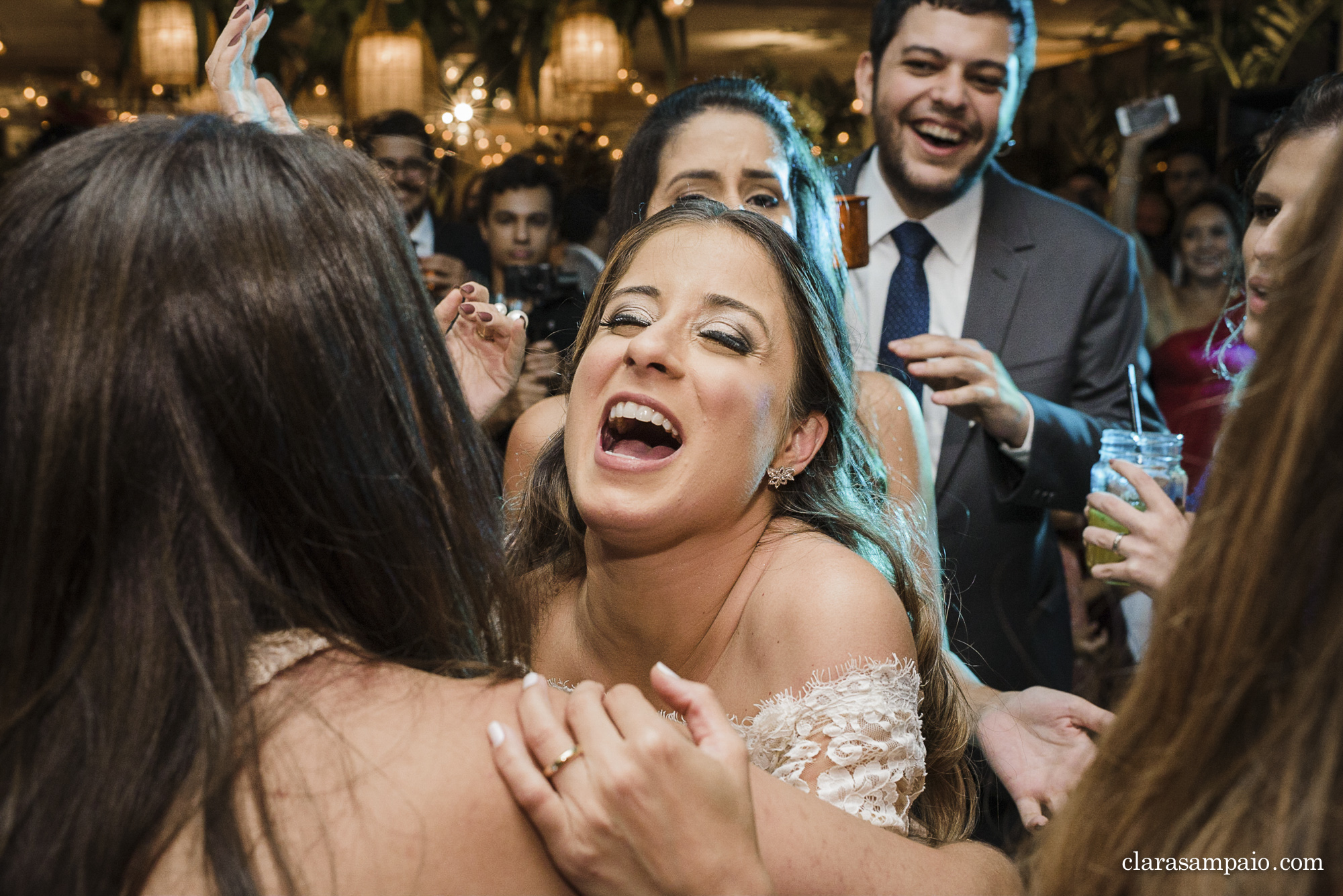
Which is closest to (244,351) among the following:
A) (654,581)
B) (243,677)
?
(243,677)

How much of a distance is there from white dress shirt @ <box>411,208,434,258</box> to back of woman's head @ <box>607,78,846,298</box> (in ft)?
5.00

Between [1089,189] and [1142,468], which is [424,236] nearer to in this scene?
[1142,468]

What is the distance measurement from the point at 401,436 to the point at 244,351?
0.49ft

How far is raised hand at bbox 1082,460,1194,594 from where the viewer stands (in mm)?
1596

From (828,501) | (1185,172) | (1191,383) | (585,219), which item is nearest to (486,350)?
(828,501)

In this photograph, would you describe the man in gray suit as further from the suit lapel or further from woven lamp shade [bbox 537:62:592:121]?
woven lamp shade [bbox 537:62:592:121]

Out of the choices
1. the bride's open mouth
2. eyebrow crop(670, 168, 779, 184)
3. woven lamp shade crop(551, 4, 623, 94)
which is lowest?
the bride's open mouth

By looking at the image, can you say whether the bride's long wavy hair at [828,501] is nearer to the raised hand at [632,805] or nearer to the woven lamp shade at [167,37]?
the raised hand at [632,805]

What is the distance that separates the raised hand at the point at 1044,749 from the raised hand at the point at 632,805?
628mm

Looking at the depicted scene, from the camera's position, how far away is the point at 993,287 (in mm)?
2461

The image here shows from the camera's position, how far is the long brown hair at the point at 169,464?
762 mm

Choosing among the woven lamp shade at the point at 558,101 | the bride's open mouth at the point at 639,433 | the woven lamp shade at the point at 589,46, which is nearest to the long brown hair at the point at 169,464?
the bride's open mouth at the point at 639,433

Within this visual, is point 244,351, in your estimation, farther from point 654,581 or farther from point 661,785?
point 654,581

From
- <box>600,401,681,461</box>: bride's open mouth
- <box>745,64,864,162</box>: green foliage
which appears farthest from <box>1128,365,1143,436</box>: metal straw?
<box>745,64,864,162</box>: green foliage
